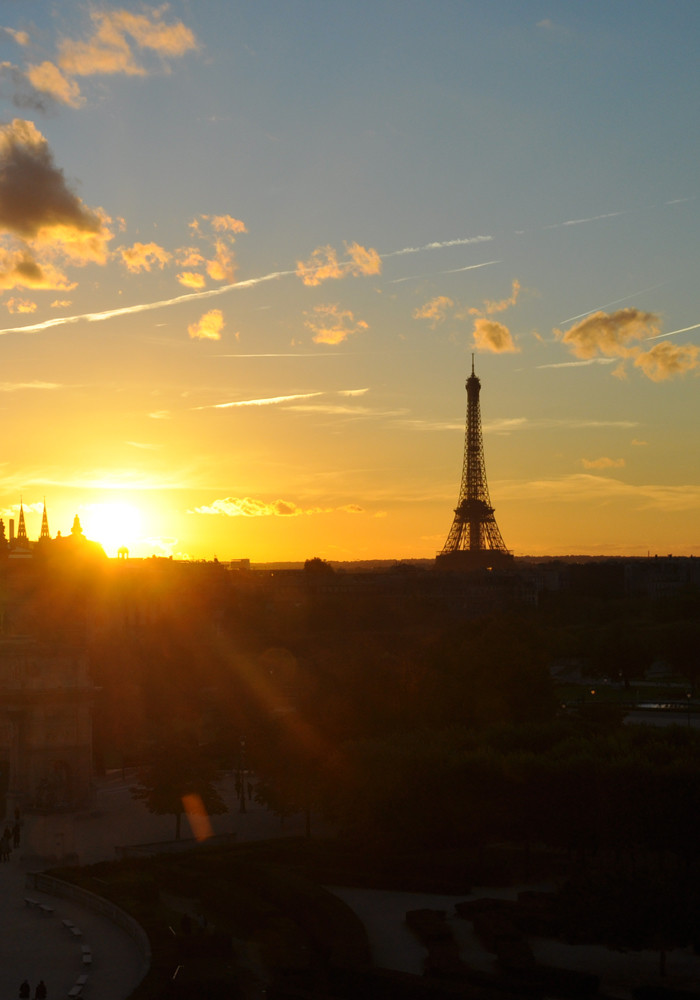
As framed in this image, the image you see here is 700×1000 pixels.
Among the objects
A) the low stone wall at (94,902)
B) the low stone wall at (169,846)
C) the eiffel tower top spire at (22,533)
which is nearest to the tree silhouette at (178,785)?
the low stone wall at (169,846)

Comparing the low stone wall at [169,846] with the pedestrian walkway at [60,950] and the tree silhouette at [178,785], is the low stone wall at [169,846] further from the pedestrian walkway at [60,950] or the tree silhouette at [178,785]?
the pedestrian walkway at [60,950]

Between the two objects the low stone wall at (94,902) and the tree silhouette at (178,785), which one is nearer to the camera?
the low stone wall at (94,902)

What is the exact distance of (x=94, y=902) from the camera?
31.3 metres

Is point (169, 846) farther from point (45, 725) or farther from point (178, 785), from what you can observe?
point (45, 725)

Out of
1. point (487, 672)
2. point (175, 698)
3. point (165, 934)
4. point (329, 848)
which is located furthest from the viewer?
point (175, 698)

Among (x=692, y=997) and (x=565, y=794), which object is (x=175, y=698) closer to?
(x=565, y=794)

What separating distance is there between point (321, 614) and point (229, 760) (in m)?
75.7

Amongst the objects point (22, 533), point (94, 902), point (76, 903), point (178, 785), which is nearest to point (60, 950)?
point (94, 902)

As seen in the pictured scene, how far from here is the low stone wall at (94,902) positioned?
27453mm

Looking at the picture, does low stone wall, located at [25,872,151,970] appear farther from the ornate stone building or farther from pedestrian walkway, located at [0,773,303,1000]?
the ornate stone building

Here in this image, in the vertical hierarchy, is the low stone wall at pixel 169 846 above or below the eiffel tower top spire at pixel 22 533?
below

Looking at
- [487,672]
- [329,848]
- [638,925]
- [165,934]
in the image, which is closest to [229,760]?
[487,672]

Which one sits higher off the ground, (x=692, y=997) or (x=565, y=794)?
(x=565, y=794)

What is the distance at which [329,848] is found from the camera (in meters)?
37.4
